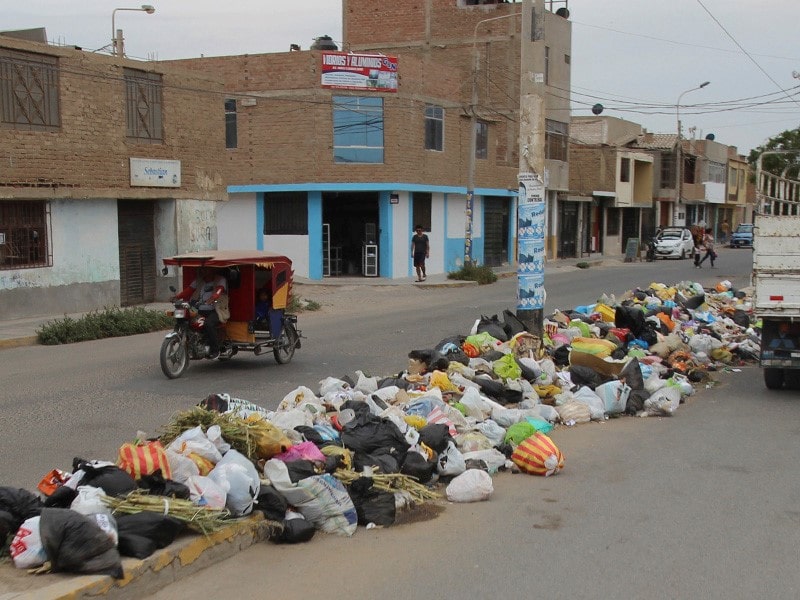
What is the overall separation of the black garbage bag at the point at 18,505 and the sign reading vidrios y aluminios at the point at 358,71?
26608 mm

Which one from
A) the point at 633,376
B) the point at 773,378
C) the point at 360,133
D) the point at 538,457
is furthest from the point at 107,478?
the point at 360,133

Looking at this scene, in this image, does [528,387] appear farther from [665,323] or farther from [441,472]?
[665,323]

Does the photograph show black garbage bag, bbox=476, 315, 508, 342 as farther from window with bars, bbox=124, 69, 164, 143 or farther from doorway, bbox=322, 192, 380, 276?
doorway, bbox=322, 192, 380, 276

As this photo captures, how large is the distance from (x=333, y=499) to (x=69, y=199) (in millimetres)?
15309

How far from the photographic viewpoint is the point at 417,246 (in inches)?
1200

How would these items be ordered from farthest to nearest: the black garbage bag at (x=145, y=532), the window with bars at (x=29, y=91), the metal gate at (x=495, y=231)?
the metal gate at (x=495, y=231)
the window with bars at (x=29, y=91)
the black garbage bag at (x=145, y=532)

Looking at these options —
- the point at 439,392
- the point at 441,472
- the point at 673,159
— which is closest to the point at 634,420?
the point at 439,392

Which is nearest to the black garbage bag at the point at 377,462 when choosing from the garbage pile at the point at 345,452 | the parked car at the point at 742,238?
the garbage pile at the point at 345,452

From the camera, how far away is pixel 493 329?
1291 centimetres

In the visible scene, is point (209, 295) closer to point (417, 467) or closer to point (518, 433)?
point (518, 433)

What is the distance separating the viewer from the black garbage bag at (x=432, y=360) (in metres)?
A: 10.7

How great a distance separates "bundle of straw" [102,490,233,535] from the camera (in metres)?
5.13

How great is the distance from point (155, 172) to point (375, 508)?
1685 centimetres

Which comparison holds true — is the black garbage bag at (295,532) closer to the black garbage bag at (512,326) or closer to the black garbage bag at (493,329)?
the black garbage bag at (493,329)
